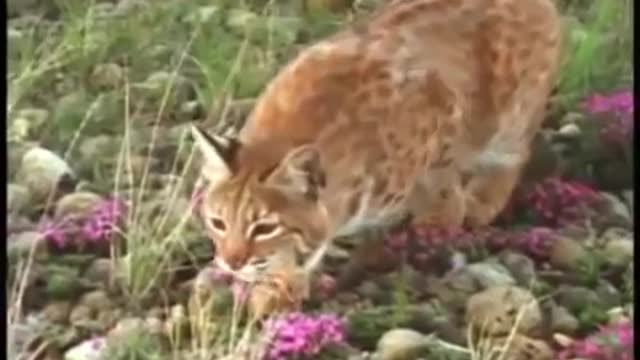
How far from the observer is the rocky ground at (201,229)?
1422mm

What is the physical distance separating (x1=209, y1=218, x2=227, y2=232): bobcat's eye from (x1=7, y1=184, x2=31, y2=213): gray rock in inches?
7.5

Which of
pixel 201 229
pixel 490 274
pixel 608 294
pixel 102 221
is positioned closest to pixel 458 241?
pixel 490 274

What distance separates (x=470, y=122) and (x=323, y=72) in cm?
17

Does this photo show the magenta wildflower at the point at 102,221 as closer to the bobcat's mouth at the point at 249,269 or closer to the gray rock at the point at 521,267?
the bobcat's mouth at the point at 249,269

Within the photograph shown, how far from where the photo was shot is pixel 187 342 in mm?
1421

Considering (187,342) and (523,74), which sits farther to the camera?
(523,74)

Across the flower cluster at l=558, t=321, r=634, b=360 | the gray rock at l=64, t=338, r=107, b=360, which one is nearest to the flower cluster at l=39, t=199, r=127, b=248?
the gray rock at l=64, t=338, r=107, b=360

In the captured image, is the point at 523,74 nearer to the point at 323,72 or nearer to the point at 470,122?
the point at 470,122

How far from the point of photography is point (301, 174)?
4.76ft

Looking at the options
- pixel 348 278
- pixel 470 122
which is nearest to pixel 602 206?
pixel 470 122

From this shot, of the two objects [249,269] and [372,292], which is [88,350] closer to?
[249,269]

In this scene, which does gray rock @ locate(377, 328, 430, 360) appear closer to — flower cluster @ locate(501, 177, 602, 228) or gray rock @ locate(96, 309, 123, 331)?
flower cluster @ locate(501, 177, 602, 228)

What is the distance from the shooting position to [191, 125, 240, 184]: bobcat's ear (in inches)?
57.1

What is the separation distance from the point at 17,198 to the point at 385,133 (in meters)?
Answer: 0.39
